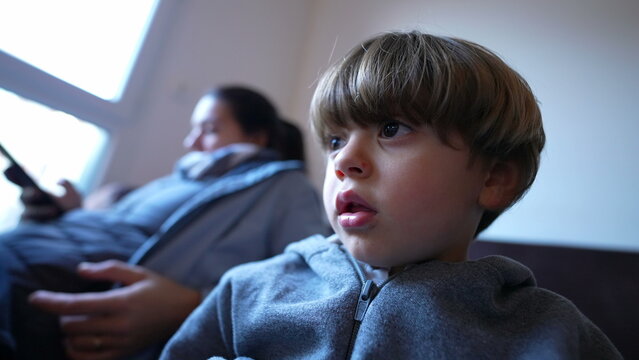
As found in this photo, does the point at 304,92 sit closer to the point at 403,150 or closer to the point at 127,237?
the point at 127,237

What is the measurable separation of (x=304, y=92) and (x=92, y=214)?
1128mm

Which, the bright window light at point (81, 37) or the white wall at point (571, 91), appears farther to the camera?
the bright window light at point (81, 37)

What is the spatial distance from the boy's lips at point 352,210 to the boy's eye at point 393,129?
73 millimetres

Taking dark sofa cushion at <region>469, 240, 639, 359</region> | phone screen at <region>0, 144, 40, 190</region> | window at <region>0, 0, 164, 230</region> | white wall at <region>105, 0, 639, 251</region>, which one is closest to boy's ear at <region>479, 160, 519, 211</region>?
white wall at <region>105, 0, 639, 251</region>

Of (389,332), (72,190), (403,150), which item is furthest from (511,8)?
(72,190)

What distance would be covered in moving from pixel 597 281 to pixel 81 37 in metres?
1.45

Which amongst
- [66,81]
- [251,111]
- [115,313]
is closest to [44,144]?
[66,81]

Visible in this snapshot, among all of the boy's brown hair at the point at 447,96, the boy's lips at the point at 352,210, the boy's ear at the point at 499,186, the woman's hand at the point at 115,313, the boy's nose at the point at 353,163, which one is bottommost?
the woman's hand at the point at 115,313

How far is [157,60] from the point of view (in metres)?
1.37

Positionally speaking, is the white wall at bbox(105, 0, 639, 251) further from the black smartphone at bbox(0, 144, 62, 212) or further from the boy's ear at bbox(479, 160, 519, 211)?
the black smartphone at bbox(0, 144, 62, 212)

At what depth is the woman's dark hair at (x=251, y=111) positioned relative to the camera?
1.11 meters

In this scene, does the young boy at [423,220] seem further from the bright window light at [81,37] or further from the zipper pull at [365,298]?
the bright window light at [81,37]

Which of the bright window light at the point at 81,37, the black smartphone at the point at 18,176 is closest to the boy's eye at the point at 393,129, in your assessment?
the black smartphone at the point at 18,176

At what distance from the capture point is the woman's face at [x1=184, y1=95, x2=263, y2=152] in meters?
1.07
